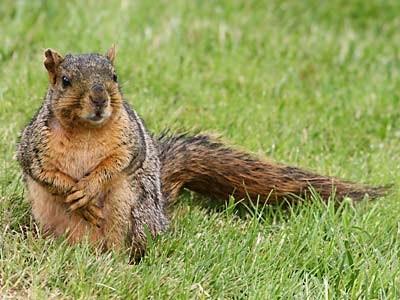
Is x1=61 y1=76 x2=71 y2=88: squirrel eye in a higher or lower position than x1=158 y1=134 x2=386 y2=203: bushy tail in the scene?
higher

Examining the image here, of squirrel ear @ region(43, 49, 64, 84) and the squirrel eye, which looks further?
squirrel ear @ region(43, 49, 64, 84)

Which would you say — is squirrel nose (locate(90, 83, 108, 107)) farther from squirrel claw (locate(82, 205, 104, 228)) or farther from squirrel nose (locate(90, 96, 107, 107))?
squirrel claw (locate(82, 205, 104, 228))

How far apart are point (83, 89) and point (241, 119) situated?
1.82 m

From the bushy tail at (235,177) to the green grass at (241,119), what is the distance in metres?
0.08

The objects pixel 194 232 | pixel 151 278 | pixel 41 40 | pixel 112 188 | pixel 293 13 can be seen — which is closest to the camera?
pixel 151 278

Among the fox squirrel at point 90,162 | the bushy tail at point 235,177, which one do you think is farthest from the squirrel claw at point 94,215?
the bushy tail at point 235,177

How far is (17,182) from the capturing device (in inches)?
171

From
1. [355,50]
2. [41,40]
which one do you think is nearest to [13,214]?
[41,40]

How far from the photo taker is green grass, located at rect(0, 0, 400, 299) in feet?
12.2

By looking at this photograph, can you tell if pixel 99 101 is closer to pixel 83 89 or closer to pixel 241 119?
pixel 83 89

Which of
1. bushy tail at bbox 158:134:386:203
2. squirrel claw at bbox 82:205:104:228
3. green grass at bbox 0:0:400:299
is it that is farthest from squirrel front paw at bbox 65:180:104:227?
bushy tail at bbox 158:134:386:203

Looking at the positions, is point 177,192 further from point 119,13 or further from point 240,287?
point 119,13

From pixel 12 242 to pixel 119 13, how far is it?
9.85ft

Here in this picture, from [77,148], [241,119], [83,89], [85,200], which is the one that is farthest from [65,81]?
[241,119]
